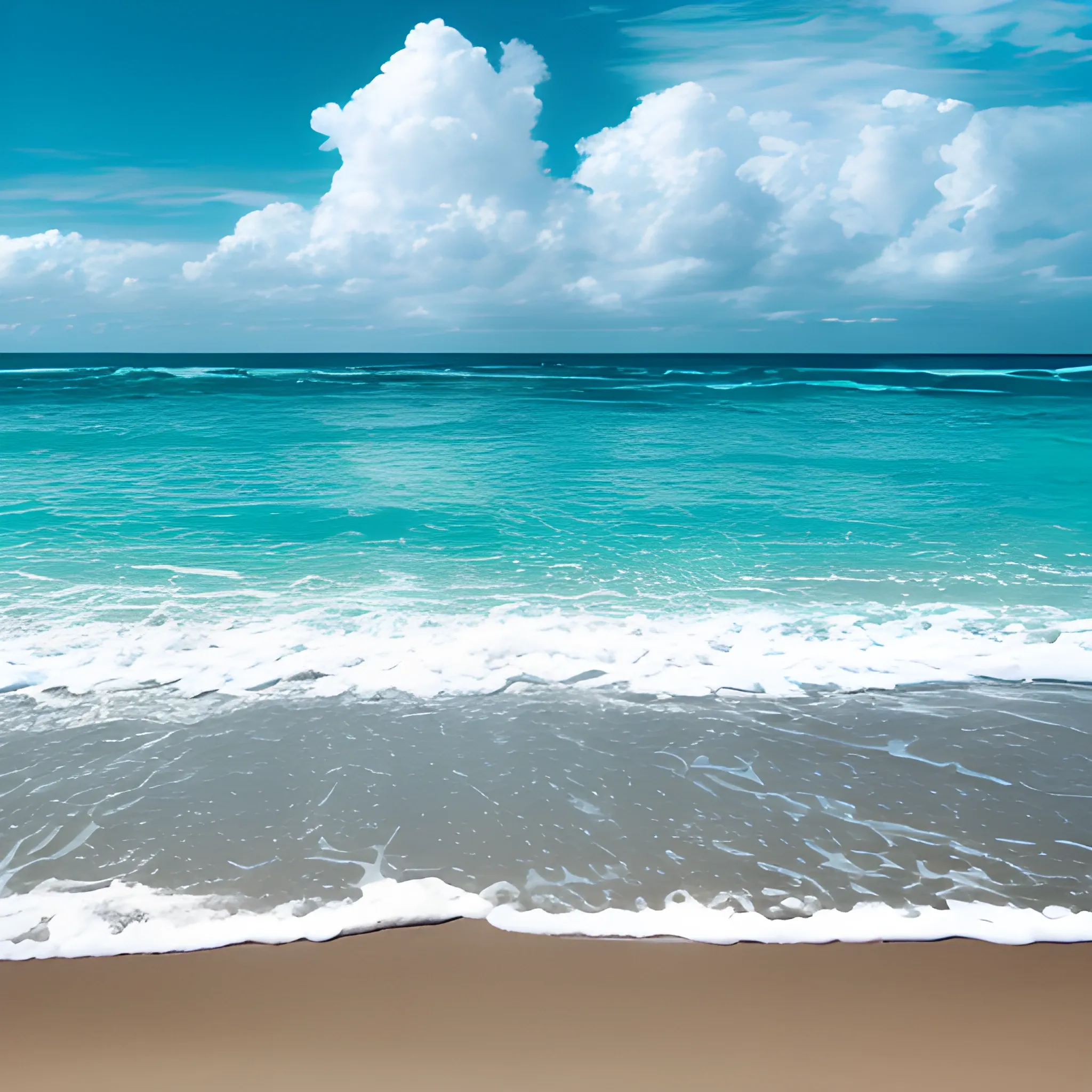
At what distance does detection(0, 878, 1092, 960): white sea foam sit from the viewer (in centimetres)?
298

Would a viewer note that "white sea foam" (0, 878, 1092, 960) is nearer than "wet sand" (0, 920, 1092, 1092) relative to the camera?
No

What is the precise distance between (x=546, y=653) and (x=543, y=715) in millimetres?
1017

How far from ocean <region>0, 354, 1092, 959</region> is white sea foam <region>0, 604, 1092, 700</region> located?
4 cm

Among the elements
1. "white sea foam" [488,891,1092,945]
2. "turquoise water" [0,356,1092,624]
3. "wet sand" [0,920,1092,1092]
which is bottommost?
"wet sand" [0,920,1092,1092]

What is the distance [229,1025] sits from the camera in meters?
2.62

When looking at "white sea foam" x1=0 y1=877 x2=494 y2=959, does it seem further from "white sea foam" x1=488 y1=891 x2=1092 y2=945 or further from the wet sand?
"white sea foam" x1=488 y1=891 x2=1092 y2=945

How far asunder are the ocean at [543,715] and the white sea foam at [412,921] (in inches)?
0.6

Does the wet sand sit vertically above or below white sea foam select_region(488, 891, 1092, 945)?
below

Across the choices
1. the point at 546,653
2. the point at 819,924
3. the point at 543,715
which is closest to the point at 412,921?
the point at 819,924

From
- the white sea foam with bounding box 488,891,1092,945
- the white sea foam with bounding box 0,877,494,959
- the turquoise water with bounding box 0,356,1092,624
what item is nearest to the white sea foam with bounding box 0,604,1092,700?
the turquoise water with bounding box 0,356,1092,624

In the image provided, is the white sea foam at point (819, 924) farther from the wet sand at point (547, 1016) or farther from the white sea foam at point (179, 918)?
the white sea foam at point (179, 918)

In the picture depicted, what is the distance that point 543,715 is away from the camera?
16.0 feet

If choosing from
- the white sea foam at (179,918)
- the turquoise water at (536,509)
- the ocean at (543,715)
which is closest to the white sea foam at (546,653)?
the ocean at (543,715)

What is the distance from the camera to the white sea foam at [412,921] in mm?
2977
